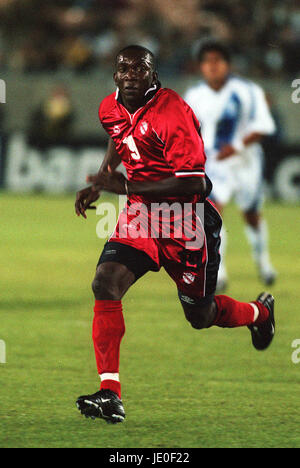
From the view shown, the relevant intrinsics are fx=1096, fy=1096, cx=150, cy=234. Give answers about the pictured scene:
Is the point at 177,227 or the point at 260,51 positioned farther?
the point at 260,51

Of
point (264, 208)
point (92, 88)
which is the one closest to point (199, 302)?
point (264, 208)

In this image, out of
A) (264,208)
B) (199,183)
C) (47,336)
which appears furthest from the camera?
(264,208)

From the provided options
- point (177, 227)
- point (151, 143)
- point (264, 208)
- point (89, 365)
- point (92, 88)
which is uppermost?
point (92, 88)

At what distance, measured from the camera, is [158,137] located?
5832 mm

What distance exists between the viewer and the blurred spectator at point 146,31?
2245 cm

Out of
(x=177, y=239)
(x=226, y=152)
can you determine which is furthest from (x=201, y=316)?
(x=226, y=152)

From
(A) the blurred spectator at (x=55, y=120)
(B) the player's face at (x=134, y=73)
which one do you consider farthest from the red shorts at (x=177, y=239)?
(A) the blurred spectator at (x=55, y=120)

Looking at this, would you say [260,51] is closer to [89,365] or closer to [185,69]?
[185,69]

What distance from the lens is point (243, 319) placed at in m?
7.05

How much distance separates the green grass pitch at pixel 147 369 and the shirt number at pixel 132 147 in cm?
138

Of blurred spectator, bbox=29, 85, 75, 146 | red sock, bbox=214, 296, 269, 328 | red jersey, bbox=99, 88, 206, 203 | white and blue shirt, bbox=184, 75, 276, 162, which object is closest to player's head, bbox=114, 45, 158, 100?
red jersey, bbox=99, 88, 206, 203

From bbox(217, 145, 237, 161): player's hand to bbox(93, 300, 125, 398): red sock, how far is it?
534cm

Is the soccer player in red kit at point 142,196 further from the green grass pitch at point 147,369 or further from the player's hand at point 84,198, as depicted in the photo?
the green grass pitch at point 147,369

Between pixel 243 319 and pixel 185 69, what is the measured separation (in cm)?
1571
